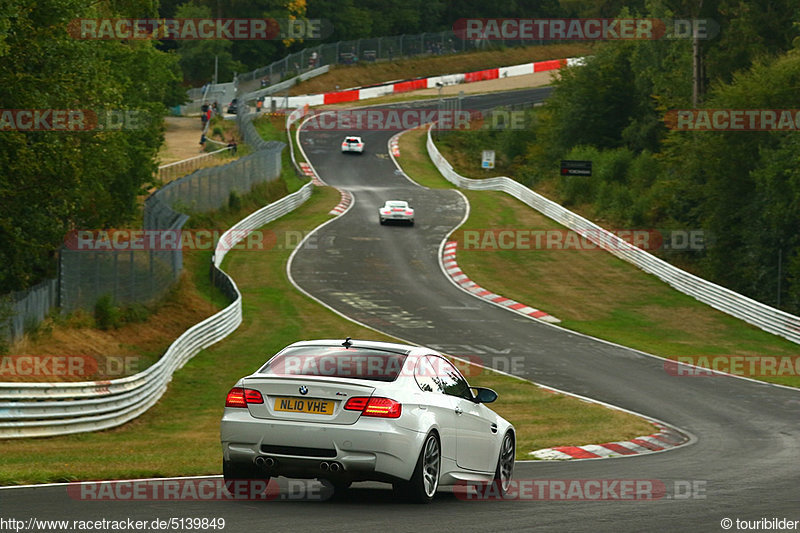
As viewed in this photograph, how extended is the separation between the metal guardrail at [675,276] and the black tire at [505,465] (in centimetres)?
2492

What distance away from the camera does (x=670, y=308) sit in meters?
39.4

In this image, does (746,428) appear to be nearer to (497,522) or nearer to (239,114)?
(497,522)

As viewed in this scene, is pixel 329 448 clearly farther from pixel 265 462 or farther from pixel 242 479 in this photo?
pixel 242 479

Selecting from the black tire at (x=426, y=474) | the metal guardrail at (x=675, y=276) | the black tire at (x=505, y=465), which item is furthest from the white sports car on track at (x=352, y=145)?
the black tire at (x=426, y=474)

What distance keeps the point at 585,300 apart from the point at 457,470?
30.4 m

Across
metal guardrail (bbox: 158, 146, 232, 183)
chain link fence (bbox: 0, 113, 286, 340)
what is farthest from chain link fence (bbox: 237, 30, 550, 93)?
chain link fence (bbox: 0, 113, 286, 340)

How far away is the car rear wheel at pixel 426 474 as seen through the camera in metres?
9.48

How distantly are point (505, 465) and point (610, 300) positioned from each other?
2960 cm

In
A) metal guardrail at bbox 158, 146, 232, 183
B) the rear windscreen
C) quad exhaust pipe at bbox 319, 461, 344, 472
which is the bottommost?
quad exhaust pipe at bbox 319, 461, 344, 472

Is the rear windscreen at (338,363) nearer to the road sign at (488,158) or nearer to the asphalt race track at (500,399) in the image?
the asphalt race track at (500,399)

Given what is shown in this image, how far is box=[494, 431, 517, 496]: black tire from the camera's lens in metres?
11.3

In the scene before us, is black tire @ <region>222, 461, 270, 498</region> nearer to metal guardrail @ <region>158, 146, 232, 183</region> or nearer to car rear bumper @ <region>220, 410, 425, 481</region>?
car rear bumper @ <region>220, 410, 425, 481</region>

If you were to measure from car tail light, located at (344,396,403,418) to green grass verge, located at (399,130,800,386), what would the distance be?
2064 centimetres

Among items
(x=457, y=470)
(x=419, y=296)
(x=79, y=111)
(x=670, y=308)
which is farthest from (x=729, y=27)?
(x=457, y=470)
